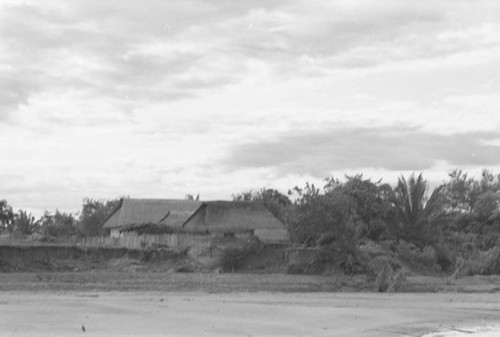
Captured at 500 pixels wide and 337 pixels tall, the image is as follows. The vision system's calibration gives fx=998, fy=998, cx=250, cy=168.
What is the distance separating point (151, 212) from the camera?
6391 cm

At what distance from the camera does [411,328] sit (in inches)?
739

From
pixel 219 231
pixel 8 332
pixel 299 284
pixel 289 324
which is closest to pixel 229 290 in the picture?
pixel 299 284

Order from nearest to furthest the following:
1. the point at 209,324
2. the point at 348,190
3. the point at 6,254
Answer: the point at 209,324 < the point at 6,254 < the point at 348,190

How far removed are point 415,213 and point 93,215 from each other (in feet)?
175

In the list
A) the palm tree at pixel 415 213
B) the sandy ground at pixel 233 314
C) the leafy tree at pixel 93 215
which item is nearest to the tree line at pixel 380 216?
the palm tree at pixel 415 213

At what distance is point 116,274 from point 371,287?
28.4 ft

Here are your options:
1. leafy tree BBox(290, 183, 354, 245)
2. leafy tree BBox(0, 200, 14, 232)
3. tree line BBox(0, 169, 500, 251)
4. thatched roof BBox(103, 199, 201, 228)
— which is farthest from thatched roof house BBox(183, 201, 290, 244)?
leafy tree BBox(0, 200, 14, 232)

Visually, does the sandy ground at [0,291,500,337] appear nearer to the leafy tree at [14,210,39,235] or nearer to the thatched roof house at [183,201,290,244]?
the thatched roof house at [183,201,290,244]

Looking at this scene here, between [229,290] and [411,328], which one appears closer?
[411,328]

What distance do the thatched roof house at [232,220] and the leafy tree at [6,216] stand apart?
2833 cm

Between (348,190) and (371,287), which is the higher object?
(348,190)

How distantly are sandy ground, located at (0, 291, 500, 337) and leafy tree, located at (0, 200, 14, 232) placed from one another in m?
58.9

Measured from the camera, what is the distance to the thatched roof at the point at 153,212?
62125mm

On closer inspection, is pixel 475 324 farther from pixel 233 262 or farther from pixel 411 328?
pixel 233 262
